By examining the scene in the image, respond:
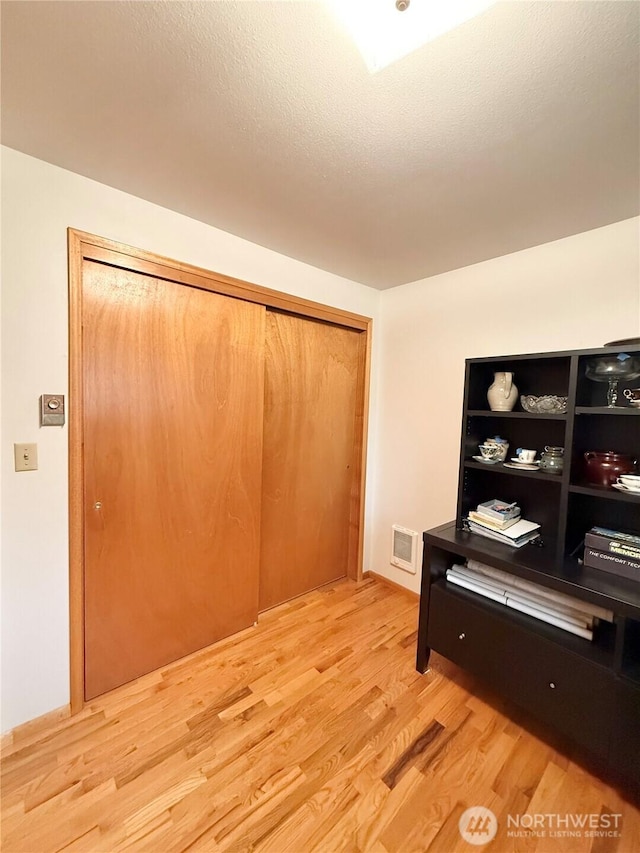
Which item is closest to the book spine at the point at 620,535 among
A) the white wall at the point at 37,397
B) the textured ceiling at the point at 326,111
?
the textured ceiling at the point at 326,111

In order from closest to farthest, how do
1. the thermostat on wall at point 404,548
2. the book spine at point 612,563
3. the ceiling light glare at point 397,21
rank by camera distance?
the ceiling light glare at point 397,21
the book spine at point 612,563
the thermostat on wall at point 404,548

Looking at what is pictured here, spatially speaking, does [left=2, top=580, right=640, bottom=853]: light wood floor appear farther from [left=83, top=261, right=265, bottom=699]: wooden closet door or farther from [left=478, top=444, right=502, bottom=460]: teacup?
[left=478, top=444, right=502, bottom=460]: teacup

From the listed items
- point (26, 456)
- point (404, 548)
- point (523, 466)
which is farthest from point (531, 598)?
point (26, 456)

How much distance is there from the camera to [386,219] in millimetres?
1610

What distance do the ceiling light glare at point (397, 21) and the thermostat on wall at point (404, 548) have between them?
94.2 inches

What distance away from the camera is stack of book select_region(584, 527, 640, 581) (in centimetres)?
130

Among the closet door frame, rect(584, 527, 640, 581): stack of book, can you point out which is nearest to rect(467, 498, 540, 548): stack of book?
rect(584, 527, 640, 581): stack of book

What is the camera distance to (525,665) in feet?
4.57

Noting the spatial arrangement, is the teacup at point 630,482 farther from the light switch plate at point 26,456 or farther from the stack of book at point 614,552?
the light switch plate at point 26,456

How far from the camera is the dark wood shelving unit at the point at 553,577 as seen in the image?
1195 millimetres

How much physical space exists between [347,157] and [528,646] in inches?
80.8

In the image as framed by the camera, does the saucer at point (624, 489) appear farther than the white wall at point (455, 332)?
No

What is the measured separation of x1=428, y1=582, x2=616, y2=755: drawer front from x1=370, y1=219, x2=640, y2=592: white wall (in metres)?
0.72

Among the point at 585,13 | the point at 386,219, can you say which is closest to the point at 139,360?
the point at 386,219
